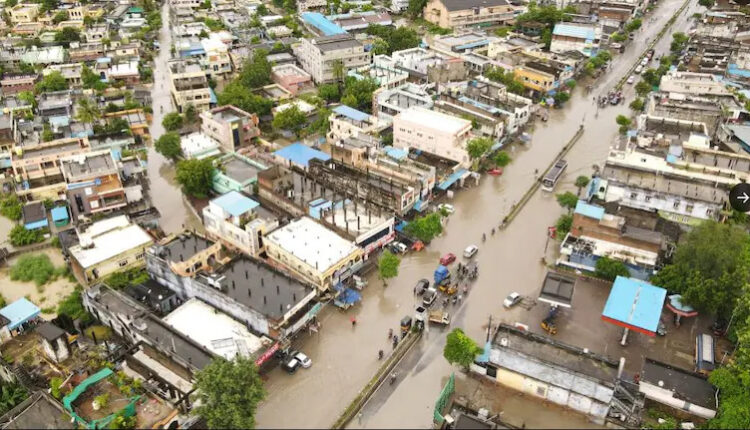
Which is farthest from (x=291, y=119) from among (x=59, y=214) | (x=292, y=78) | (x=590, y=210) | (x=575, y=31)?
(x=575, y=31)

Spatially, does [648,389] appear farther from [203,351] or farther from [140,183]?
[140,183]

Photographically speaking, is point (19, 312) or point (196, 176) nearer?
point (19, 312)

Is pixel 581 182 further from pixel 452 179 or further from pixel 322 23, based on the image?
pixel 322 23

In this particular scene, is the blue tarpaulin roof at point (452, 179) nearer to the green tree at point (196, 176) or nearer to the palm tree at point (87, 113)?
the green tree at point (196, 176)

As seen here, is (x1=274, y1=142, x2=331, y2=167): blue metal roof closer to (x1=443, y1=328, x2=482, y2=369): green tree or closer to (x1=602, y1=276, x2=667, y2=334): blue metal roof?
(x1=443, y1=328, x2=482, y2=369): green tree

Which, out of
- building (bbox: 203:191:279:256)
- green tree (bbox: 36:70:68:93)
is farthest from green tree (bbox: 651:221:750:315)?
green tree (bbox: 36:70:68:93)

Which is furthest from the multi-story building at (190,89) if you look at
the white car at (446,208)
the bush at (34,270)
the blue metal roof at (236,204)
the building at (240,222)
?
the white car at (446,208)
